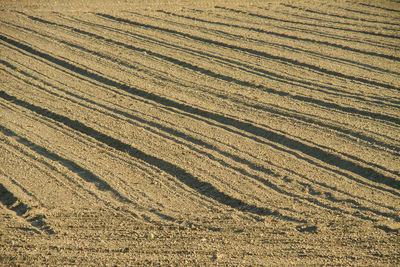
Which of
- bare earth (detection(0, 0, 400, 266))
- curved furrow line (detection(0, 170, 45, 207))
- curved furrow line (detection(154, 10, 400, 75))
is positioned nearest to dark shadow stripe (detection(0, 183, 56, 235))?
bare earth (detection(0, 0, 400, 266))

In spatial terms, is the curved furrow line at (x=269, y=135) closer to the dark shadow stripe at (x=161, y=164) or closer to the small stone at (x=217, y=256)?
the dark shadow stripe at (x=161, y=164)

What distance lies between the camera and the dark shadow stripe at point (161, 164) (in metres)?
6.37

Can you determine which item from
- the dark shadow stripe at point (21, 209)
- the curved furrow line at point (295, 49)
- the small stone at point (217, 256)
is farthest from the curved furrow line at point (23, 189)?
the curved furrow line at point (295, 49)

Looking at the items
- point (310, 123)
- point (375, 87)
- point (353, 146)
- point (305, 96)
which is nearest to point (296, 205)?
point (353, 146)

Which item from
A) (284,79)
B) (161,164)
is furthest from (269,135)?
(284,79)

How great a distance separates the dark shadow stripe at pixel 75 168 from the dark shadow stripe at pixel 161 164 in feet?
2.83

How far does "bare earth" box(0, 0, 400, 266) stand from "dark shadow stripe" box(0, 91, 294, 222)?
3 cm

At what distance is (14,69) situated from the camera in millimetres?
11211

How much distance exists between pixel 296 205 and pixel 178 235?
5.60 ft

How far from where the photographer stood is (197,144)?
26.2ft

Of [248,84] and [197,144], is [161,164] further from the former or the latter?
[248,84]

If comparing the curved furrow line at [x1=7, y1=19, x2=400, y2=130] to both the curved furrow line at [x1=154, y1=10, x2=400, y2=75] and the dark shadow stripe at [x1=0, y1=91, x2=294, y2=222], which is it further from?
the dark shadow stripe at [x1=0, y1=91, x2=294, y2=222]

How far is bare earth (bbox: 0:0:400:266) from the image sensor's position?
568 cm

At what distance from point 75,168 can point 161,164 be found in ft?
4.33
